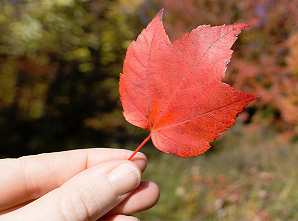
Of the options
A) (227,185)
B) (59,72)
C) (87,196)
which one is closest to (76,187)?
(87,196)

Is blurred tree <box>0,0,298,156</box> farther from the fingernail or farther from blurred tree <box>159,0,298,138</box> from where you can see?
the fingernail

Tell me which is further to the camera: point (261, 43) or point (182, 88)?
point (261, 43)

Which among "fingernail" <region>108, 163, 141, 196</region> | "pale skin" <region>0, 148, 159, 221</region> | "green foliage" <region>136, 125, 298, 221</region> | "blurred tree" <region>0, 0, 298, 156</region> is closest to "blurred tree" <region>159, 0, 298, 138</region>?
"blurred tree" <region>0, 0, 298, 156</region>

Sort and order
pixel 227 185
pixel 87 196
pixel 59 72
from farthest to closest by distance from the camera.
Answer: pixel 59 72, pixel 227 185, pixel 87 196

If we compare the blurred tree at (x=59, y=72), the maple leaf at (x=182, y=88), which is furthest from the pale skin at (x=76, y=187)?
the blurred tree at (x=59, y=72)

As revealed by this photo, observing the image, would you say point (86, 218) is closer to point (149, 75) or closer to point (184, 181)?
point (149, 75)

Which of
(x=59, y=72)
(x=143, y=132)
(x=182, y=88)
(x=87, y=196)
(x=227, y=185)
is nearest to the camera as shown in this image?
(x=182, y=88)

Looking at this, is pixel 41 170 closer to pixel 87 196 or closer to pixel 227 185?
pixel 87 196
